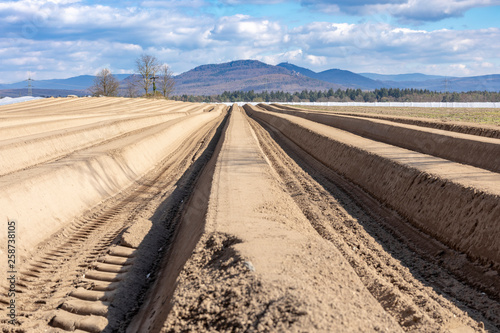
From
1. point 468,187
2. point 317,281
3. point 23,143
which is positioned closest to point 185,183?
point 23,143

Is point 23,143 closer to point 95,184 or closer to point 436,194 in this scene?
point 95,184

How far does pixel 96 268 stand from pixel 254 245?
2.89 meters

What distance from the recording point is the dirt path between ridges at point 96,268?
565 cm

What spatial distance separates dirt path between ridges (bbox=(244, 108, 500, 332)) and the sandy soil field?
0.11 feet

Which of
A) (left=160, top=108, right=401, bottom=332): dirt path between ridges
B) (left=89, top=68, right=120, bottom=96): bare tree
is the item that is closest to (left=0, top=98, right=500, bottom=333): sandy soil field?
(left=160, top=108, right=401, bottom=332): dirt path between ridges

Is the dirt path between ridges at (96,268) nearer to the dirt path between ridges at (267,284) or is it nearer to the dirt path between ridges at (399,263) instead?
the dirt path between ridges at (267,284)

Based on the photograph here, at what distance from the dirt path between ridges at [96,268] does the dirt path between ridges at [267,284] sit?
1270mm

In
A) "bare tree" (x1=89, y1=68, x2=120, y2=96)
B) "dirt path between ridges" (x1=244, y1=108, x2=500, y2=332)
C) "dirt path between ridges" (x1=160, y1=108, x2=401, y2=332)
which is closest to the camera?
"dirt path between ridges" (x1=160, y1=108, x2=401, y2=332)

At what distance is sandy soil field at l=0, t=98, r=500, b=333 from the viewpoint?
185 inches

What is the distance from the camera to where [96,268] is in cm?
712

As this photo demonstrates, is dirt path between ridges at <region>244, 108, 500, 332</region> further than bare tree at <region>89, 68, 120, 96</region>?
No

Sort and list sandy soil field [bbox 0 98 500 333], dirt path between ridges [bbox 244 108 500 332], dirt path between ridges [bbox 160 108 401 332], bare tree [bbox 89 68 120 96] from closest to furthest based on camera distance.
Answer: dirt path between ridges [bbox 160 108 401 332]
sandy soil field [bbox 0 98 500 333]
dirt path between ridges [bbox 244 108 500 332]
bare tree [bbox 89 68 120 96]

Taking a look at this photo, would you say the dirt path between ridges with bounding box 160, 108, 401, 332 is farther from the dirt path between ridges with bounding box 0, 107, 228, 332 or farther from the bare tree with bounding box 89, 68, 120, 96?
the bare tree with bounding box 89, 68, 120, 96

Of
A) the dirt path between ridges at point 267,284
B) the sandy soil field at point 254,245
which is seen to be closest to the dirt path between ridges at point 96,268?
the sandy soil field at point 254,245
